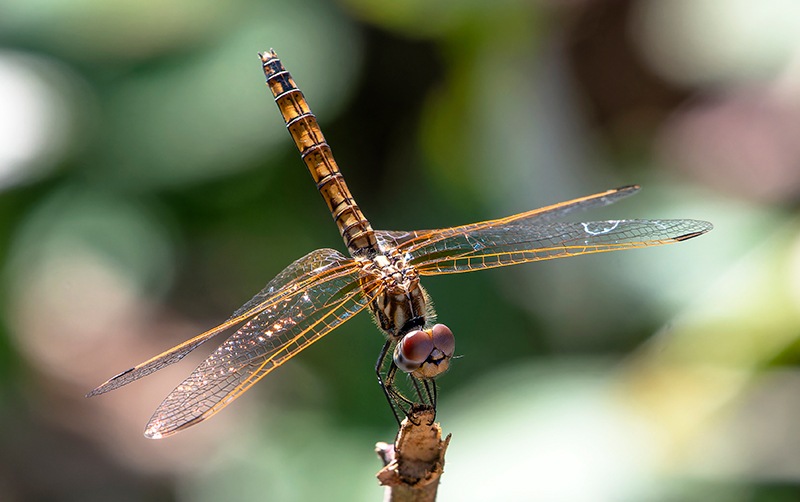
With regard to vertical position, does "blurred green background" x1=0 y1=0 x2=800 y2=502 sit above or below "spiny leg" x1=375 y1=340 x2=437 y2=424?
A: above

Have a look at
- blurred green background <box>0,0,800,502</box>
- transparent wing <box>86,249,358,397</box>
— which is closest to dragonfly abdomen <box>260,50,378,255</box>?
transparent wing <box>86,249,358,397</box>

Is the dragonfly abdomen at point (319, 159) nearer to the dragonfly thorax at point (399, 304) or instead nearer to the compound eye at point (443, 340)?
the dragonfly thorax at point (399, 304)

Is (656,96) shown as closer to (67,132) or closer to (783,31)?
(783,31)

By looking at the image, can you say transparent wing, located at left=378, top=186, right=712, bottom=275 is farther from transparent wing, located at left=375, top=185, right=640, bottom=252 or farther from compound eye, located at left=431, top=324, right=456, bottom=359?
compound eye, located at left=431, top=324, right=456, bottom=359

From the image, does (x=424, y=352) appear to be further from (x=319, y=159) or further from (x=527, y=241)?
(x=319, y=159)

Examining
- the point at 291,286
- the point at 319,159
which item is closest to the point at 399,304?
the point at 291,286

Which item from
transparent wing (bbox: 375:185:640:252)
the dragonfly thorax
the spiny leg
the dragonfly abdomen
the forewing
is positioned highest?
the dragonfly abdomen
